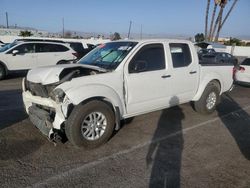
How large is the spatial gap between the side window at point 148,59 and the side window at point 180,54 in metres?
0.38

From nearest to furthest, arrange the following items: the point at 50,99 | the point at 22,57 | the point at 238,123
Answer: the point at 50,99 < the point at 238,123 < the point at 22,57

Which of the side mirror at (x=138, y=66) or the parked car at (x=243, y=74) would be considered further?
the parked car at (x=243, y=74)

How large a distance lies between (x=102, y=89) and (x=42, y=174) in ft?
5.52

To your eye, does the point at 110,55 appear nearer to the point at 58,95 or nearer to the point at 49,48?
the point at 58,95

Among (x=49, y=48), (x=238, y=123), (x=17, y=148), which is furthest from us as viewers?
(x=49, y=48)

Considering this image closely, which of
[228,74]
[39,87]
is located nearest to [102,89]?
[39,87]

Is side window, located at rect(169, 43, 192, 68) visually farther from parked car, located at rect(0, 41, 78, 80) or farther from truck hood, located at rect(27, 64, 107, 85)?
parked car, located at rect(0, 41, 78, 80)

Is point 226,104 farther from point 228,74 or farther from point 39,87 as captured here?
point 39,87

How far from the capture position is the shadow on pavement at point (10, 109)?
6.05 meters

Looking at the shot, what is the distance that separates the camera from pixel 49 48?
14.0 m

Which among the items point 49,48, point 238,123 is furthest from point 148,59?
point 49,48

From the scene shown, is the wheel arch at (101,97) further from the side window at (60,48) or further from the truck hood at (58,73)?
the side window at (60,48)

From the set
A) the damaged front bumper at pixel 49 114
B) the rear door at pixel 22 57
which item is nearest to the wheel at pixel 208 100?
the damaged front bumper at pixel 49 114

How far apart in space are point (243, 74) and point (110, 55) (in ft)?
25.2
